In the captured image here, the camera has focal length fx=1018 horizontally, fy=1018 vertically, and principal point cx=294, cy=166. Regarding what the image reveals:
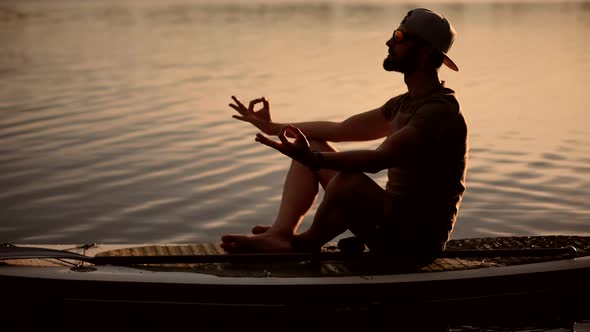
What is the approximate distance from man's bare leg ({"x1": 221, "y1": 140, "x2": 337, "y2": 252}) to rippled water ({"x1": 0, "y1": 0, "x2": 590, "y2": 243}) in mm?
3314

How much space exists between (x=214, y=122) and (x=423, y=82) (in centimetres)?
1043

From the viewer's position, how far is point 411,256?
19.8 ft

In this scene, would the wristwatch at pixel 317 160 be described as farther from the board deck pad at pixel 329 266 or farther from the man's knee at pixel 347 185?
the board deck pad at pixel 329 266

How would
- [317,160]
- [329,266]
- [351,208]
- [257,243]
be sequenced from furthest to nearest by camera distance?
[257,243]
[329,266]
[351,208]
[317,160]

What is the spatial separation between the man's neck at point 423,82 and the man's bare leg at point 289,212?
35.2 inches

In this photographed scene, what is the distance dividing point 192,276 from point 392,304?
116 centimetres

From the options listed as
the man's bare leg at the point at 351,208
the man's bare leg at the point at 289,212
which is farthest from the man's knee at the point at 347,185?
the man's bare leg at the point at 289,212

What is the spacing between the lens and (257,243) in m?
6.32

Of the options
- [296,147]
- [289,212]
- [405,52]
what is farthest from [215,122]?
[296,147]

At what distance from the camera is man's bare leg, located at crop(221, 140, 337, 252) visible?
633cm

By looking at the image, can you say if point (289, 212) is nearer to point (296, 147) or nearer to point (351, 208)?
point (351, 208)

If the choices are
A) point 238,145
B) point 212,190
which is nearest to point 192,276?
point 212,190

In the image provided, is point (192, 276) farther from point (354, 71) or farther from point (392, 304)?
point (354, 71)

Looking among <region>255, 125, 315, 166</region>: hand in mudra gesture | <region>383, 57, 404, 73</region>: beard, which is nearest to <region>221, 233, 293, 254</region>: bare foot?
<region>255, 125, 315, 166</region>: hand in mudra gesture
